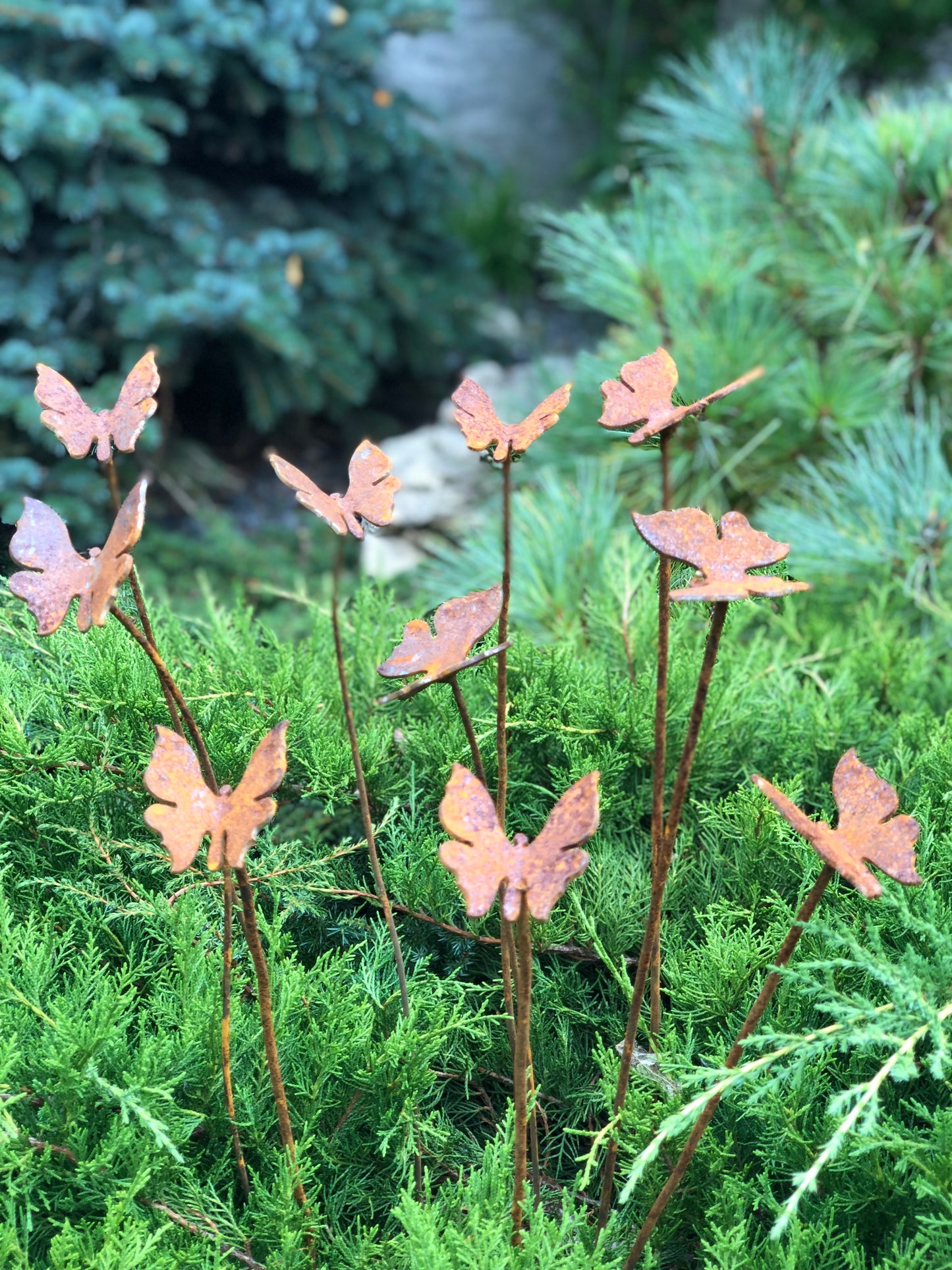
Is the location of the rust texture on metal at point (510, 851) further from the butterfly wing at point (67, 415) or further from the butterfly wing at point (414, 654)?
the butterfly wing at point (67, 415)

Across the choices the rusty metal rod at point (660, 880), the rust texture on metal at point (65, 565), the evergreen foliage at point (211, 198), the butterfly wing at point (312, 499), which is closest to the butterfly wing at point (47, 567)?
the rust texture on metal at point (65, 565)

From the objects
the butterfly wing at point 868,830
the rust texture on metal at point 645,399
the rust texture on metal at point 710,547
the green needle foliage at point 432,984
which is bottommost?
the green needle foliage at point 432,984

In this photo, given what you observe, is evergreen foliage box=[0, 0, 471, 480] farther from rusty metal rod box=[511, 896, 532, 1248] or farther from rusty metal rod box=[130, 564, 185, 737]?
rusty metal rod box=[511, 896, 532, 1248]

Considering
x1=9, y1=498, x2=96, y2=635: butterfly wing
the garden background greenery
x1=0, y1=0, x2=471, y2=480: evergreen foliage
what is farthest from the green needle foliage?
x1=0, y1=0, x2=471, y2=480: evergreen foliage

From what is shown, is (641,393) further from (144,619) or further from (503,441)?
(144,619)

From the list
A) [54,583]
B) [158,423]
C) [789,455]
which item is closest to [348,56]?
[158,423]

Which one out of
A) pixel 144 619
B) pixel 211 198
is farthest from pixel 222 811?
pixel 211 198
